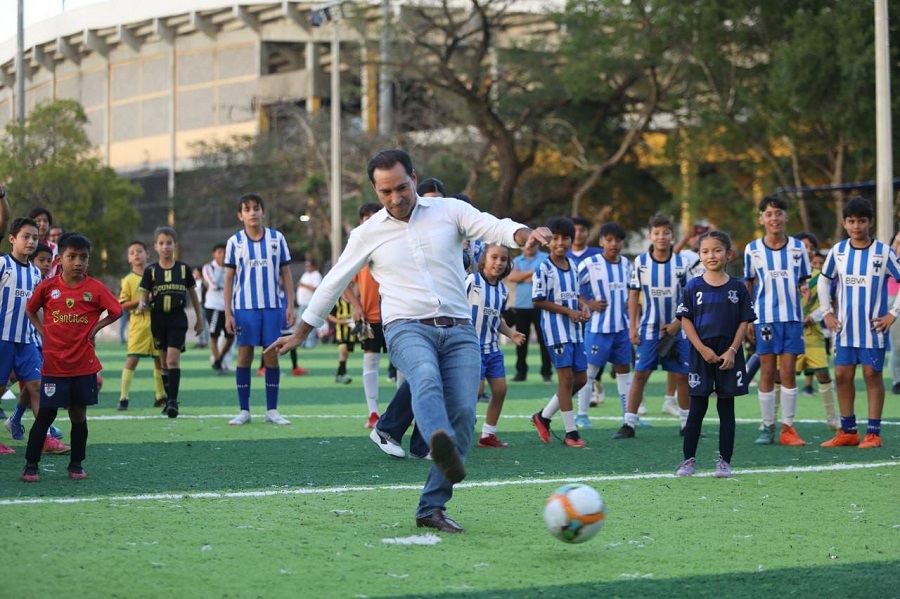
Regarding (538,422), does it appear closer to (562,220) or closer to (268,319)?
(562,220)

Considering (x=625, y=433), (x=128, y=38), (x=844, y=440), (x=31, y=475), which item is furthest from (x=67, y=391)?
(x=128, y=38)

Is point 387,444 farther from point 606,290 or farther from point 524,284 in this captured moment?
Result: point 524,284

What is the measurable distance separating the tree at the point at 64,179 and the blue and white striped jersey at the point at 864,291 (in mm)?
30834

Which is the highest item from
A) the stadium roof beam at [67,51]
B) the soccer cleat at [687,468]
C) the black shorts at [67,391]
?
the stadium roof beam at [67,51]

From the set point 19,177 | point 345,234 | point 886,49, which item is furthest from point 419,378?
point 345,234

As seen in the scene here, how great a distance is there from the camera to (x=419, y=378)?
6586mm

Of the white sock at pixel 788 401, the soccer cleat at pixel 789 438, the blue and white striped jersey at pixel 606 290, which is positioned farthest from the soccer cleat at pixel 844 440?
the blue and white striped jersey at pixel 606 290

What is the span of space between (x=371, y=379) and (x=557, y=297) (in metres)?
2.09

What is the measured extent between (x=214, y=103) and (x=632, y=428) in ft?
177

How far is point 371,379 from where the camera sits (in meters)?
12.3

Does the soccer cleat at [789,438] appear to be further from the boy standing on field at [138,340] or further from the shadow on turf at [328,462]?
the boy standing on field at [138,340]

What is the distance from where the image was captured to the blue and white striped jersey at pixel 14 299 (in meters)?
10.4

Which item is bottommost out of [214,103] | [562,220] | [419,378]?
[419,378]

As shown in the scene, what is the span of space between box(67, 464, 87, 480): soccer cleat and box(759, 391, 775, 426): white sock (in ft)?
17.7
